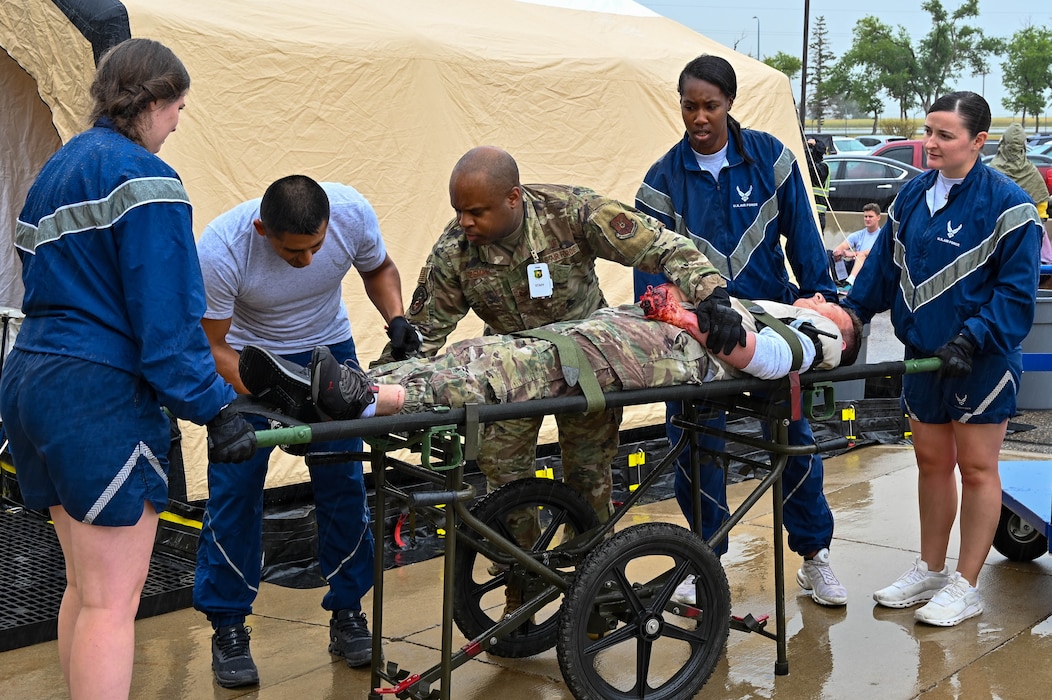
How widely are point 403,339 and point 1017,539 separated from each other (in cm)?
258

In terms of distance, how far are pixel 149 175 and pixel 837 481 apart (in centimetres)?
432

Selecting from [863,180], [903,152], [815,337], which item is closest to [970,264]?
[815,337]

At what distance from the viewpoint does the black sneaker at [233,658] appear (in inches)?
140

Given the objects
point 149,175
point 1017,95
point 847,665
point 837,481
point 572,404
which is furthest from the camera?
point 1017,95

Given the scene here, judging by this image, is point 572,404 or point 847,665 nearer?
point 572,404

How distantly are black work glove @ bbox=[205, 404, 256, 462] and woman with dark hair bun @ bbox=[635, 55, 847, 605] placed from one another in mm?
1713

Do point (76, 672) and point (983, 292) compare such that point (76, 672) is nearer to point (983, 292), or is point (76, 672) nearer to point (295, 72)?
point (983, 292)

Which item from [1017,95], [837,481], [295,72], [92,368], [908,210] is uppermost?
[1017,95]

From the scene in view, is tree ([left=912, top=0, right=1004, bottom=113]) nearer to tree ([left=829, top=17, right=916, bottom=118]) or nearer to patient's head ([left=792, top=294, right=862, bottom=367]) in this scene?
tree ([left=829, top=17, right=916, bottom=118])

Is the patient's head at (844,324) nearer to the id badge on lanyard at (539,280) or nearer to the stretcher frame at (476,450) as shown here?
the stretcher frame at (476,450)

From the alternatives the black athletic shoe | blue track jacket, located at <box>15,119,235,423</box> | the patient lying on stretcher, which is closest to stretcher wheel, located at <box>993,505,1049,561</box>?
the patient lying on stretcher

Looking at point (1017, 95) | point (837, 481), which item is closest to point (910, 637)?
point (837, 481)

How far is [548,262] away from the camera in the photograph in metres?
3.61

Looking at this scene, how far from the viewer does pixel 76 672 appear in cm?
270
